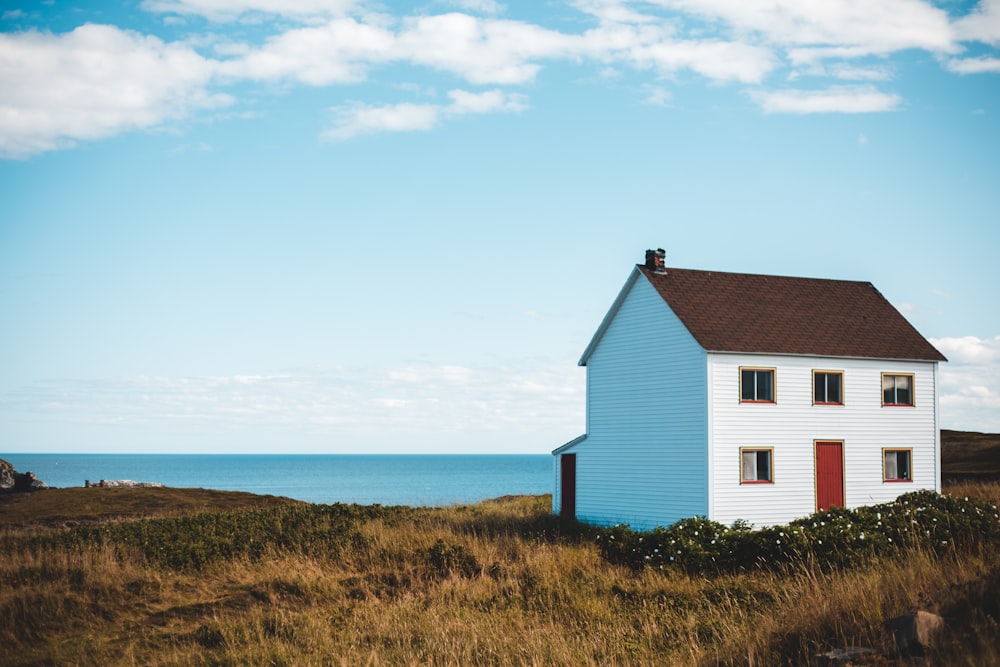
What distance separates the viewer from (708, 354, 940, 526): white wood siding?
28812mm

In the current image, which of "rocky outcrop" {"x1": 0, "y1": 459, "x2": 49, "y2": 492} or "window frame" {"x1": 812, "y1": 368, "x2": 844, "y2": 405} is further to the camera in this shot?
"rocky outcrop" {"x1": 0, "y1": 459, "x2": 49, "y2": 492}

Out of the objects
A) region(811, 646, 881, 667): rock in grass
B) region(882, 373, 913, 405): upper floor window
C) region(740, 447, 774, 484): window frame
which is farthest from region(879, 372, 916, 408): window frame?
region(811, 646, 881, 667): rock in grass

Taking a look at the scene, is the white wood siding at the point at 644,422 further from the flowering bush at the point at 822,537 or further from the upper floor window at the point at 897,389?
the upper floor window at the point at 897,389

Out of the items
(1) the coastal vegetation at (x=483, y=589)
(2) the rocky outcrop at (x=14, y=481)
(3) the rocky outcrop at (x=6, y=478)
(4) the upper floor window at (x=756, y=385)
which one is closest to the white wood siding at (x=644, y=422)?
(4) the upper floor window at (x=756, y=385)

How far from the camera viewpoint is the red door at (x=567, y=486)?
34750 millimetres

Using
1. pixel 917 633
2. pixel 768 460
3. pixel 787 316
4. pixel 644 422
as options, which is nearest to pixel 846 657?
pixel 917 633

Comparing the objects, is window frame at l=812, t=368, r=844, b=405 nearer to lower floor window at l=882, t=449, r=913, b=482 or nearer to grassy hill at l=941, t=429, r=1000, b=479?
lower floor window at l=882, t=449, r=913, b=482

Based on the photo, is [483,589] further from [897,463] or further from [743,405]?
[897,463]

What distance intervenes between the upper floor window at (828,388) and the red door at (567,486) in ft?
30.7

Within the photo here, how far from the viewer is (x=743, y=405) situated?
96.5 ft

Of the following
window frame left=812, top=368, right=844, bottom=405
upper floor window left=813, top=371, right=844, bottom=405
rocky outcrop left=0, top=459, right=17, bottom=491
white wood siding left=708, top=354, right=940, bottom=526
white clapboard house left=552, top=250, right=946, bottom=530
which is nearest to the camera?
white wood siding left=708, top=354, right=940, bottom=526

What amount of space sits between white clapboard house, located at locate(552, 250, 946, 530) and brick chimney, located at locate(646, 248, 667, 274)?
2.0 inches

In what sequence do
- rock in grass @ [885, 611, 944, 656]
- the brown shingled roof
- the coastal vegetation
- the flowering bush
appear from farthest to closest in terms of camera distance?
the brown shingled roof → the flowering bush → the coastal vegetation → rock in grass @ [885, 611, 944, 656]

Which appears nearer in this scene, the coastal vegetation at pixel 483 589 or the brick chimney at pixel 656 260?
the coastal vegetation at pixel 483 589
